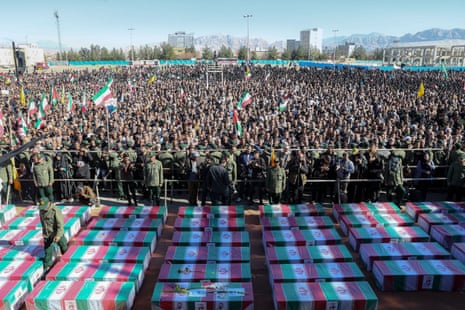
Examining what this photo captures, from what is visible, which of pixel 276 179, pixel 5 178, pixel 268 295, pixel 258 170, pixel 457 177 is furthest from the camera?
pixel 258 170

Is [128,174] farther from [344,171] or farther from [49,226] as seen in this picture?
[344,171]

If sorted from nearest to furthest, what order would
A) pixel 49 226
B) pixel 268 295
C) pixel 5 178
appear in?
pixel 268 295 → pixel 49 226 → pixel 5 178

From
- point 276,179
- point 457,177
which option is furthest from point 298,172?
point 457,177

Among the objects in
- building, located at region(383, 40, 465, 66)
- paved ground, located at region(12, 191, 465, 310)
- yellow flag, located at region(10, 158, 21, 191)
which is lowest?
paved ground, located at region(12, 191, 465, 310)

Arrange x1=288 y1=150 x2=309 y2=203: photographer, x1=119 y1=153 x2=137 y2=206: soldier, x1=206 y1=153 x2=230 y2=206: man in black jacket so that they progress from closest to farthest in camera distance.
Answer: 1. x1=206 y1=153 x2=230 y2=206: man in black jacket
2. x1=288 y1=150 x2=309 y2=203: photographer
3. x1=119 y1=153 x2=137 y2=206: soldier

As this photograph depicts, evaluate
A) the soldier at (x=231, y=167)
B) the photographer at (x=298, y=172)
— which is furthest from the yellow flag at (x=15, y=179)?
the photographer at (x=298, y=172)

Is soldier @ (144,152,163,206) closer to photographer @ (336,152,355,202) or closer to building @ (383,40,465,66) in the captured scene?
photographer @ (336,152,355,202)

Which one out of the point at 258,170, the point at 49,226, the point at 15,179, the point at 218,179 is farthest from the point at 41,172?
the point at 258,170

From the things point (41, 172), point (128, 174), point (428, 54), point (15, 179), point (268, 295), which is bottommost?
point (268, 295)

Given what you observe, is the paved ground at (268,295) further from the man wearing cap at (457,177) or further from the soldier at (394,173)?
the man wearing cap at (457,177)

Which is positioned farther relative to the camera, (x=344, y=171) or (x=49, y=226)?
(x=344, y=171)

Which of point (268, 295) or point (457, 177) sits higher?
point (457, 177)

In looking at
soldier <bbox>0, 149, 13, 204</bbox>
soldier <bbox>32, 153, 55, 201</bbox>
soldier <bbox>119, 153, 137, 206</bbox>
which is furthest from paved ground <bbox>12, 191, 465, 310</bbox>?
soldier <bbox>0, 149, 13, 204</bbox>

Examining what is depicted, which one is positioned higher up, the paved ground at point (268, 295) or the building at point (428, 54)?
the building at point (428, 54)
